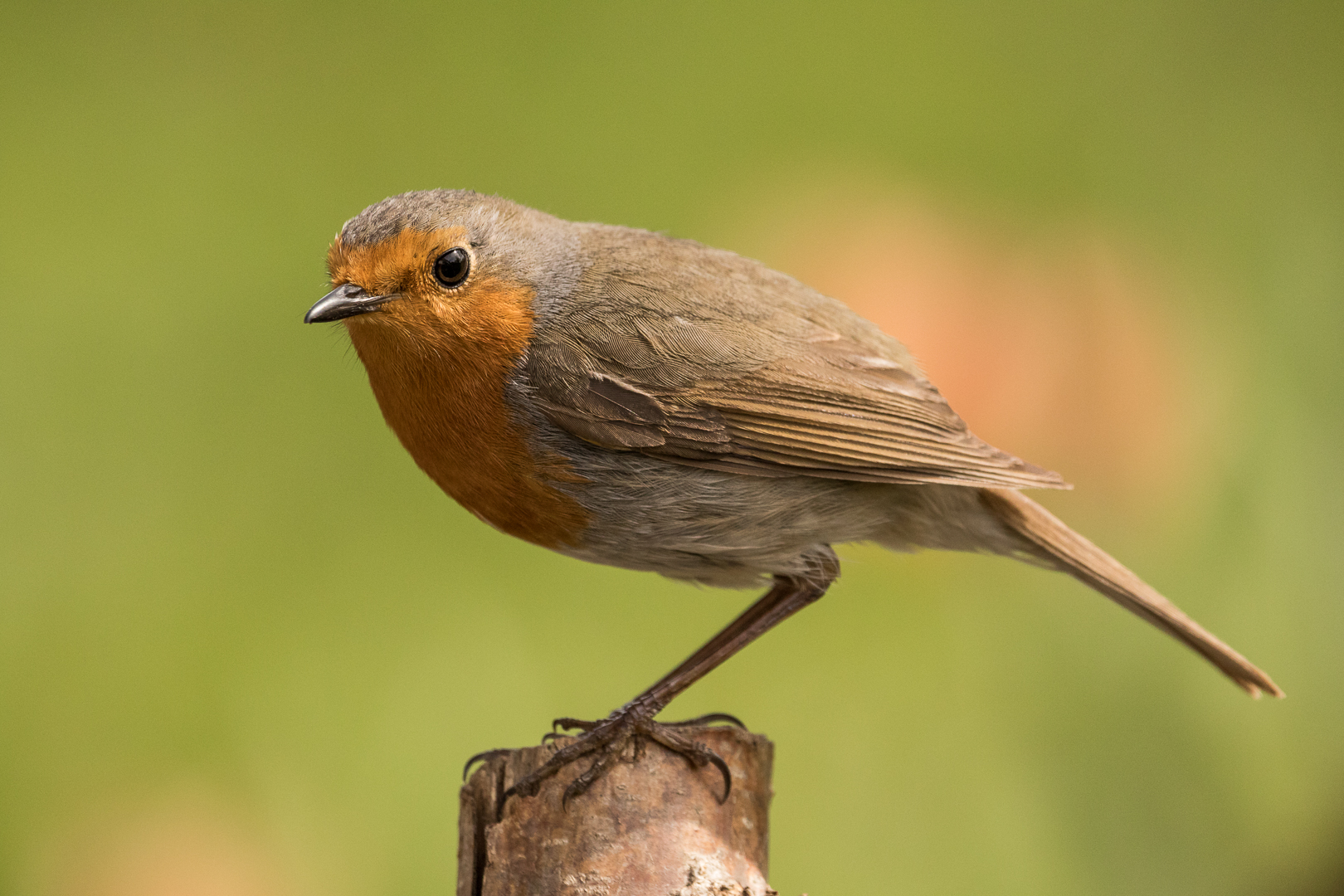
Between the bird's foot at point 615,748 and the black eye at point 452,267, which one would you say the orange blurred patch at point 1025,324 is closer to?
the black eye at point 452,267

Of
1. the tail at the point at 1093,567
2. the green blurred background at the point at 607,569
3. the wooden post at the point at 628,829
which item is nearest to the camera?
the wooden post at the point at 628,829

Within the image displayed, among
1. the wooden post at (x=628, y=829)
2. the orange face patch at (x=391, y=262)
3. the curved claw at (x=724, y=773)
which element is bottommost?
the wooden post at (x=628, y=829)

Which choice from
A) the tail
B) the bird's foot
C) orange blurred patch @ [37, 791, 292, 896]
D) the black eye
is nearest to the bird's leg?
the bird's foot

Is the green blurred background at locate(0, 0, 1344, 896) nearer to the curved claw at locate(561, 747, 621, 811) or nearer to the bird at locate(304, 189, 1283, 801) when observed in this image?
the bird at locate(304, 189, 1283, 801)

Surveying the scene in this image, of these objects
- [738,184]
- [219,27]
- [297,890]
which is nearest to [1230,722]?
[738,184]

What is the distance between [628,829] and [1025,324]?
2498 millimetres

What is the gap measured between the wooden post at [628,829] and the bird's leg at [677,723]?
0.8 inches

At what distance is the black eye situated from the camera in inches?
100

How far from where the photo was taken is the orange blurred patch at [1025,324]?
13.1ft

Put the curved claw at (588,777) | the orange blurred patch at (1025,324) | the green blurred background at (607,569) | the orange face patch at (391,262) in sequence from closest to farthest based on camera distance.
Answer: the curved claw at (588,777), the orange face patch at (391,262), the green blurred background at (607,569), the orange blurred patch at (1025,324)

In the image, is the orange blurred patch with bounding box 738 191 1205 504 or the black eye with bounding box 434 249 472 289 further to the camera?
the orange blurred patch with bounding box 738 191 1205 504

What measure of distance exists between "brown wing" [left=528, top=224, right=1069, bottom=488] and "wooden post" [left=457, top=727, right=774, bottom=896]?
0.61m

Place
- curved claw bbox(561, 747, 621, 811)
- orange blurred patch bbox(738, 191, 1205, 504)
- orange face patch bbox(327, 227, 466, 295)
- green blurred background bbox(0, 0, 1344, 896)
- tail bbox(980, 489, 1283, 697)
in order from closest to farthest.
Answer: curved claw bbox(561, 747, 621, 811), orange face patch bbox(327, 227, 466, 295), tail bbox(980, 489, 1283, 697), green blurred background bbox(0, 0, 1344, 896), orange blurred patch bbox(738, 191, 1205, 504)

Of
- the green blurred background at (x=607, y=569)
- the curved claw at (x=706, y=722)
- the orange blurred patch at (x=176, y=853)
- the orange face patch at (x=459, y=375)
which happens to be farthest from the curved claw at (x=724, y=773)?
the orange blurred patch at (x=176, y=853)
